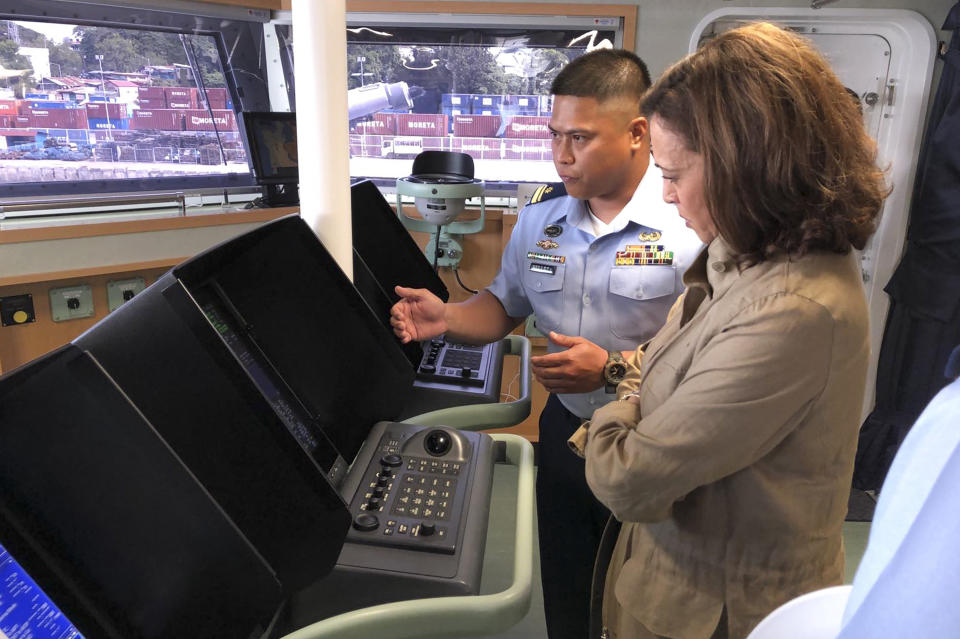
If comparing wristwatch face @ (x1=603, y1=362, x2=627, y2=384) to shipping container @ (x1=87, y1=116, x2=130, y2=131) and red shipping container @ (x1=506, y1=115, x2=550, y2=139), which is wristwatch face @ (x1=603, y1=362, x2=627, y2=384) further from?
shipping container @ (x1=87, y1=116, x2=130, y2=131)

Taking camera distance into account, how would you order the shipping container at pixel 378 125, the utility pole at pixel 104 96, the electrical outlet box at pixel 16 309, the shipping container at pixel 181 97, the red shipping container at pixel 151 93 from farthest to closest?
the shipping container at pixel 378 125, the shipping container at pixel 181 97, the red shipping container at pixel 151 93, the utility pole at pixel 104 96, the electrical outlet box at pixel 16 309

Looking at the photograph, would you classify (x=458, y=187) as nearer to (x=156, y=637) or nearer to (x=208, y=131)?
(x=208, y=131)

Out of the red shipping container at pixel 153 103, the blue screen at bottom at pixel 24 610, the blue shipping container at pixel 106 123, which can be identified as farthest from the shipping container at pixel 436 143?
the blue screen at bottom at pixel 24 610

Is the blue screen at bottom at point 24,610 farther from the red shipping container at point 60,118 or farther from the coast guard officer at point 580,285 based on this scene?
the red shipping container at point 60,118

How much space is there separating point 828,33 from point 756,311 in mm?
3014

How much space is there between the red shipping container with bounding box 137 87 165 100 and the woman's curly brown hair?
8.75 feet

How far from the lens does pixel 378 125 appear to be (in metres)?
3.42

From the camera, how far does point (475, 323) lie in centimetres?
183

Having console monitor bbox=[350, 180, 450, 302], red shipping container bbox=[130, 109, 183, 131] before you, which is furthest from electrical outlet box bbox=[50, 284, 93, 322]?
console monitor bbox=[350, 180, 450, 302]

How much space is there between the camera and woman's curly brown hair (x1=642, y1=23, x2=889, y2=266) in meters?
0.90

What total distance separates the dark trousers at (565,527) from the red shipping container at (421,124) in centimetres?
192

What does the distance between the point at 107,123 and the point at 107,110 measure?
0.05m

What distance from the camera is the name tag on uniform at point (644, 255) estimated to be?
5.67ft

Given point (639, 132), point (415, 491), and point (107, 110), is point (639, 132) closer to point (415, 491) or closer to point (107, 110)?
point (415, 491)
